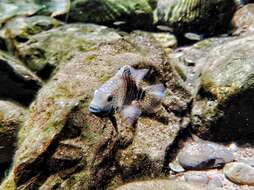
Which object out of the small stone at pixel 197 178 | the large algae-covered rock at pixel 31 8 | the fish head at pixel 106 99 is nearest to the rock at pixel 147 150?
the small stone at pixel 197 178

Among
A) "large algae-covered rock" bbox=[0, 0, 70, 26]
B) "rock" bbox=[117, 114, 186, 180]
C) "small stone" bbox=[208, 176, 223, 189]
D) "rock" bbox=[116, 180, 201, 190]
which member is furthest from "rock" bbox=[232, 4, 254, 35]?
"rock" bbox=[116, 180, 201, 190]

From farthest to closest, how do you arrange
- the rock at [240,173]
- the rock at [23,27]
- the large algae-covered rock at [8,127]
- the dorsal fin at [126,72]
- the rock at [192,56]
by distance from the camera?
1. the rock at [23,27]
2. the rock at [192,56]
3. the large algae-covered rock at [8,127]
4. the rock at [240,173]
5. the dorsal fin at [126,72]

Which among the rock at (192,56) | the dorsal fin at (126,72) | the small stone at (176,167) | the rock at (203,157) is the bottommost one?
the rock at (192,56)

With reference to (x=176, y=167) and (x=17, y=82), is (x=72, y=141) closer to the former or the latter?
(x=176, y=167)

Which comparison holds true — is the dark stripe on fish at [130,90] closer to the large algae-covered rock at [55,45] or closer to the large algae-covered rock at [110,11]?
the large algae-covered rock at [55,45]

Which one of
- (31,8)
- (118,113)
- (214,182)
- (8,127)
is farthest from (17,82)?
(214,182)

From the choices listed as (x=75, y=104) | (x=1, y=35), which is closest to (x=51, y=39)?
(x=1, y=35)

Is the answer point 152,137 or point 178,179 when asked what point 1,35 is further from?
point 178,179

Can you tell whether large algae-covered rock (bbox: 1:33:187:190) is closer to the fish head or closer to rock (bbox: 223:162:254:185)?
the fish head
